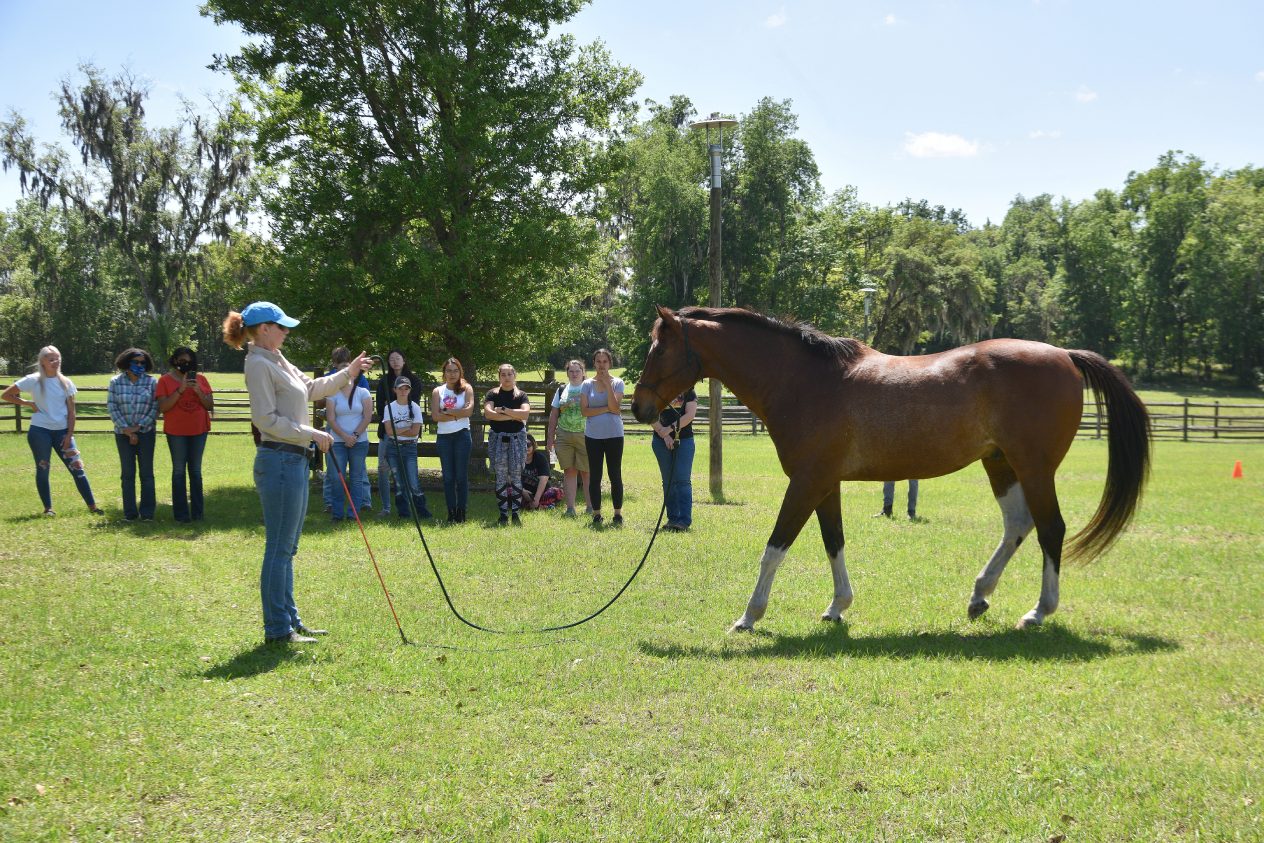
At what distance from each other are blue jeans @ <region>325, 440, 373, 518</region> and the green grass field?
8.43ft

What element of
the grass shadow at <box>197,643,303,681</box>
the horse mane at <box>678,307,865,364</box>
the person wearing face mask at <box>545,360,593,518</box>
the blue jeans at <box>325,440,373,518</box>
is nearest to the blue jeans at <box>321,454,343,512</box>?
the blue jeans at <box>325,440,373,518</box>

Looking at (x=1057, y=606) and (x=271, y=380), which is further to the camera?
(x=1057, y=606)

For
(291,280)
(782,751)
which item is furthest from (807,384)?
(291,280)

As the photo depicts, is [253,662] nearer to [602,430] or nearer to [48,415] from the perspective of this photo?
[602,430]

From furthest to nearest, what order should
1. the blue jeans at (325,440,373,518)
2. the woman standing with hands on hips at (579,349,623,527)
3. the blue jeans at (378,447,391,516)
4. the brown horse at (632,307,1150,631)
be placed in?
the blue jeans at (378,447,391,516)
the blue jeans at (325,440,373,518)
the woman standing with hands on hips at (579,349,623,527)
the brown horse at (632,307,1150,631)

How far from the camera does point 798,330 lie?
718 cm

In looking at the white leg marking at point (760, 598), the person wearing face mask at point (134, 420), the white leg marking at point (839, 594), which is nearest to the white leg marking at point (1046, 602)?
the white leg marking at point (839, 594)

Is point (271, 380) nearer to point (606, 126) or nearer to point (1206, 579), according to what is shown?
point (1206, 579)

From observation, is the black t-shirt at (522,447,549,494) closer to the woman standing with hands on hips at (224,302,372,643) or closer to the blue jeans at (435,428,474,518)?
the blue jeans at (435,428,474,518)

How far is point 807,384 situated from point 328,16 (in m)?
11.8

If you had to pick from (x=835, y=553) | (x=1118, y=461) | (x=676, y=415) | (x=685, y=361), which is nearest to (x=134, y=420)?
(x=676, y=415)

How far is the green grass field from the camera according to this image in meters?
3.72

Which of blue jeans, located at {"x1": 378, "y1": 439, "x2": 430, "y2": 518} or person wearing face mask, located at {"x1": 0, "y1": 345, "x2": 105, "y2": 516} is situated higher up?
person wearing face mask, located at {"x1": 0, "y1": 345, "x2": 105, "y2": 516}

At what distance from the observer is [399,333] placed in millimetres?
15211
